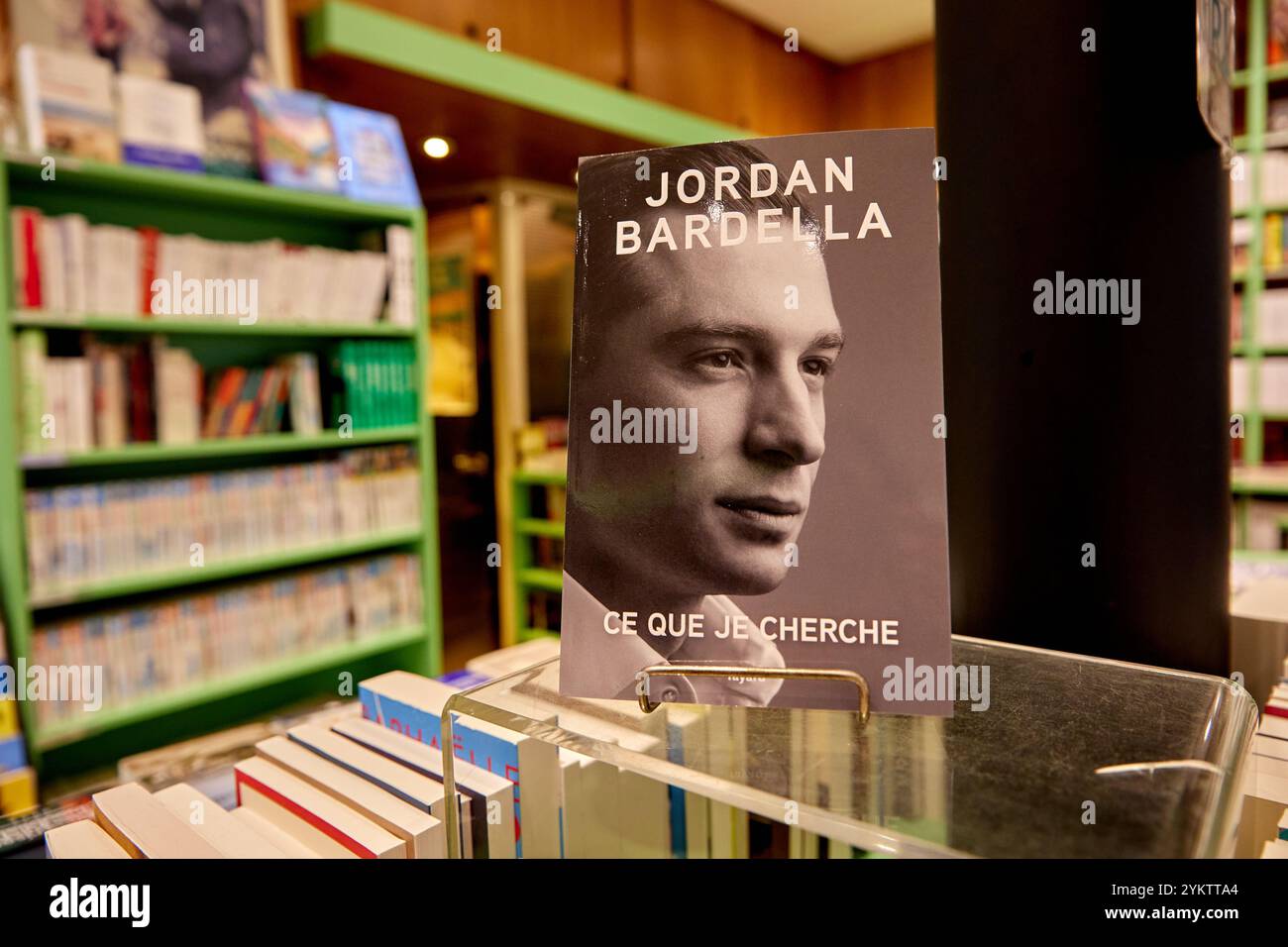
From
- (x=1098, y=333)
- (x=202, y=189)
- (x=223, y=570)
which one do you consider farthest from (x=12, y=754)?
(x=1098, y=333)

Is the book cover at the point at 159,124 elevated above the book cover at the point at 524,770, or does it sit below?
above

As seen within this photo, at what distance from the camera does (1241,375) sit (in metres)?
4.14

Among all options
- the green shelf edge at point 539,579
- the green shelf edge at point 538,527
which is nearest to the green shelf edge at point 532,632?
the green shelf edge at point 539,579

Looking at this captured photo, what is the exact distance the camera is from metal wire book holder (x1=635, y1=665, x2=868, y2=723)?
1.84 feet

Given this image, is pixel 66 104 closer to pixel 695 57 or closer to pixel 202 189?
pixel 202 189

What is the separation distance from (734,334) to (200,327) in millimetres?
2546

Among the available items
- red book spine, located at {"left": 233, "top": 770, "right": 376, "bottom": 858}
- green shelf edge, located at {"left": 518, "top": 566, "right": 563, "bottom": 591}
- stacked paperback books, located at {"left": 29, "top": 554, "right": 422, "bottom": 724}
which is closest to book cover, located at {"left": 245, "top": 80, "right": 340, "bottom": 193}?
stacked paperback books, located at {"left": 29, "top": 554, "right": 422, "bottom": 724}

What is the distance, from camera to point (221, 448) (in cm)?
276

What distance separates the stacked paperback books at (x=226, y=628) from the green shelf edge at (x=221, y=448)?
463mm

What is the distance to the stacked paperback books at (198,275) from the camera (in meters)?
2.37

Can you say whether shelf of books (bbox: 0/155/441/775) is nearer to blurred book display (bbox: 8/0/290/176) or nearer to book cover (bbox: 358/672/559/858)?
blurred book display (bbox: 8/0/290/176)

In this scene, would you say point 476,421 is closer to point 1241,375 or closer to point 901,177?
point 1241,375

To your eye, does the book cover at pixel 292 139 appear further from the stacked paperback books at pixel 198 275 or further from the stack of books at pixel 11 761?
the stack of books at pixel 11 761

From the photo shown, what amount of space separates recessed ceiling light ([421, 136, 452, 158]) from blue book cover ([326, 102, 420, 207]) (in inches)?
23.8
